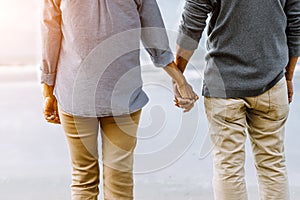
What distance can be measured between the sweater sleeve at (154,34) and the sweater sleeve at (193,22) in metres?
0.06

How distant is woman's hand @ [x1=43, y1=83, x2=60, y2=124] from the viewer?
48.8 inches

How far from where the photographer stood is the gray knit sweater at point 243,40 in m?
1.16

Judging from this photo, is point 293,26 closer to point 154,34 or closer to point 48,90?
point 154,34

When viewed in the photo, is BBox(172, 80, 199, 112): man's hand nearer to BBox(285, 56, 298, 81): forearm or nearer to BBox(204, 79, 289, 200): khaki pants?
BBox(204, 79, 289, 200): khaki pants

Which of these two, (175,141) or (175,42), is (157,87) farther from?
(175,42)

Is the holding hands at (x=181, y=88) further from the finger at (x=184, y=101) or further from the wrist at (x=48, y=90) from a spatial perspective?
the wrist at (x=48, y=90)

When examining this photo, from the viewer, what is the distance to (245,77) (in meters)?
1.22

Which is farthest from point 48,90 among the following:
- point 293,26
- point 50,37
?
point 293,26

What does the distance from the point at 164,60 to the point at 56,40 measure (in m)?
0.29

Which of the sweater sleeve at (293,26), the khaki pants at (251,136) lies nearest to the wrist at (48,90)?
the khaki pants at (251,136)

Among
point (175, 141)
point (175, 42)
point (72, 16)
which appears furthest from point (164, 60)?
point (175, 141)

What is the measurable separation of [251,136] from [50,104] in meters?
0.59

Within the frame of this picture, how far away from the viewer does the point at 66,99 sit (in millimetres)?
1172

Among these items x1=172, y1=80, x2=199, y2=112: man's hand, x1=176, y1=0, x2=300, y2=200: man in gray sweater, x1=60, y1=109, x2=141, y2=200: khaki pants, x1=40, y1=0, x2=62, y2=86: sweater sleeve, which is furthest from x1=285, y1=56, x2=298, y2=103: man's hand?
x1=40, y1=0, x2=62, y2=86: sweater sleeve
